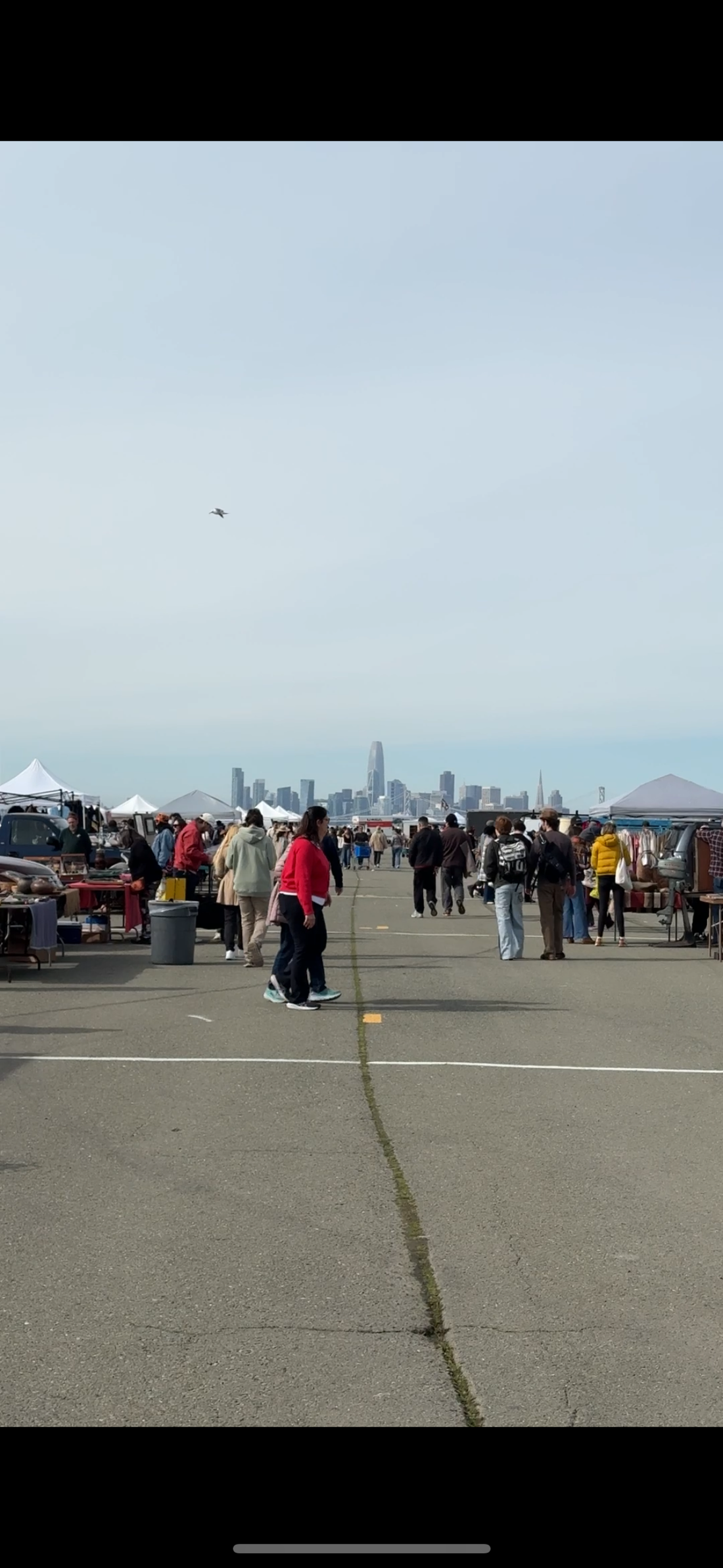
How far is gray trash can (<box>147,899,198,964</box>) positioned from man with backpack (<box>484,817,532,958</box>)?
3828 mm

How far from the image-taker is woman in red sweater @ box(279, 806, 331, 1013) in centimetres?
1384

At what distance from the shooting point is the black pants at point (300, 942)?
13883 millimetres

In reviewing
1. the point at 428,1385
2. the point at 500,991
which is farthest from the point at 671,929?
the point at 428,1385

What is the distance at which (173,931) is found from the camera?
17.9 m

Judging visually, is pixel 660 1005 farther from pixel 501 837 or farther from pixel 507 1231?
pixel 507 1231

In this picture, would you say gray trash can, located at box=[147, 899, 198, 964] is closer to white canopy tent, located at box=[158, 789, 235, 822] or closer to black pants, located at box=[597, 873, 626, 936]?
black pants, located at box=[597, 873, 626, 936]

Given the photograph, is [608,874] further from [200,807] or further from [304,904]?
[200,807]

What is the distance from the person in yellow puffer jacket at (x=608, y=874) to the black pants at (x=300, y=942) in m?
8.97

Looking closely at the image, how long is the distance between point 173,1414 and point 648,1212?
→ 3.08m

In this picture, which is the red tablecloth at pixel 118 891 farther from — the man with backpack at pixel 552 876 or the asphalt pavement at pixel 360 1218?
the asphalt pavement at pixel 360 1218

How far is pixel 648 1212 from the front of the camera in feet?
22.3

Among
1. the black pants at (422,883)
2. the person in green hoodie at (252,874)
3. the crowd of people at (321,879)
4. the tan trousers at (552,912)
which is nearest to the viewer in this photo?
the crowd of people at (321,879)

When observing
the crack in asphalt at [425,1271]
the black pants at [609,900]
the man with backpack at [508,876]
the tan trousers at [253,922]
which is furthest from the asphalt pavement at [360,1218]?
the black pants at [609,900]

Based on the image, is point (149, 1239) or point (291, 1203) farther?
point (291, 1203)
